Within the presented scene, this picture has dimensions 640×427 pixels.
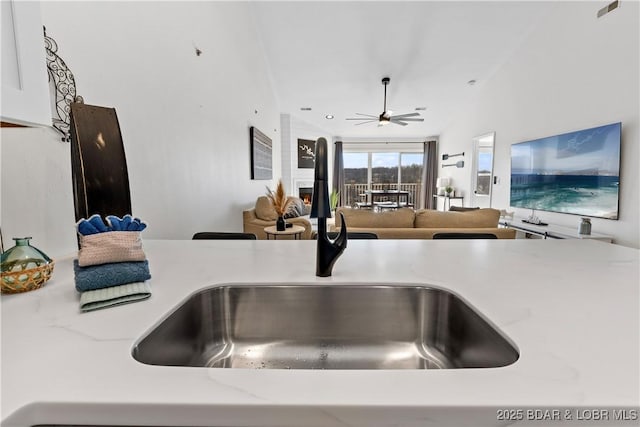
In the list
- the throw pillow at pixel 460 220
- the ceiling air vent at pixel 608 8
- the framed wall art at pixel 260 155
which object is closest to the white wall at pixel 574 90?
the ceiling air vent at pixel 608 8

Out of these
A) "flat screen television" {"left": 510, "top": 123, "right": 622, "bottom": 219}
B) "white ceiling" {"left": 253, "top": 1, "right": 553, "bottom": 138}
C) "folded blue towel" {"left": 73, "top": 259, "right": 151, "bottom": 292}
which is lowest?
"folded blue towel" {"left": 73, "top": 259, "right": 151, "bottom": 292}

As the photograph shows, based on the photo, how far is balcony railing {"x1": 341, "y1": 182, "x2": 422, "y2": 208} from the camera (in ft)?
32.0

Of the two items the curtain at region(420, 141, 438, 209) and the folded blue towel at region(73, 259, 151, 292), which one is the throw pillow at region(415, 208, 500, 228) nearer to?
the folded blue towel at region(73, 259, 151, 292)

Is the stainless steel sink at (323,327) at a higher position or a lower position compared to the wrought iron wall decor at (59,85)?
lower

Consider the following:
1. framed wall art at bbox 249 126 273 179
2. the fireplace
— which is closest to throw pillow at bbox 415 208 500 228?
framed wall art at bbox 249 126 273 179

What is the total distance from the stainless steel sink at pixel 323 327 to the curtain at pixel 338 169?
858 centimetres

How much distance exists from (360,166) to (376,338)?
918 cm

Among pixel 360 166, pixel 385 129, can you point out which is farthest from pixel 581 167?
pixel 360 166

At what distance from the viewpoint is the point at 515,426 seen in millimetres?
360

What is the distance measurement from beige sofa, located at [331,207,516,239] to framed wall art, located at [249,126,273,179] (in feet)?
6.44

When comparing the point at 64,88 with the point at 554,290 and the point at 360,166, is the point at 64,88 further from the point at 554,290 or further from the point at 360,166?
the point at 360,166

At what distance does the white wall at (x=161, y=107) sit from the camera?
1122 mm

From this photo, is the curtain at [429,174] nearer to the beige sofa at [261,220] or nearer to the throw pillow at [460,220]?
the beige sofa at [261,220]

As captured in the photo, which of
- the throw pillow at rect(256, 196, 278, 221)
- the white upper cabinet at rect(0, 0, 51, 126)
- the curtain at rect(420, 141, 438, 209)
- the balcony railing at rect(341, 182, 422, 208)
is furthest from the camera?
the balcony railing at rect(341, 182, 422, 208)
